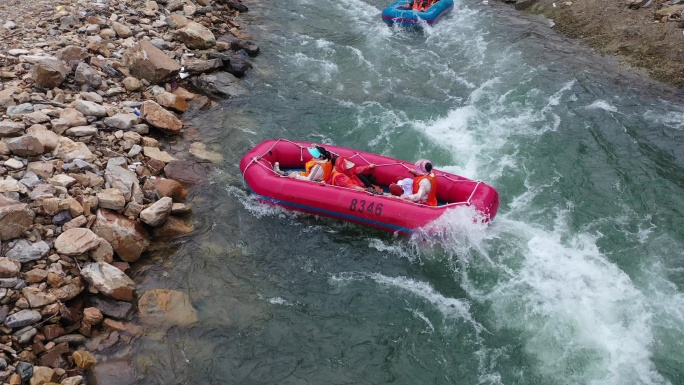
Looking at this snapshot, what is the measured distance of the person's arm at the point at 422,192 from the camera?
8970 millimetres

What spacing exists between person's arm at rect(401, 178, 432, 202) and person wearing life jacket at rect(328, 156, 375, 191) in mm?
894

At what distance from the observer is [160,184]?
931 cm

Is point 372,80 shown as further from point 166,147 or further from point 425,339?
point 425,339

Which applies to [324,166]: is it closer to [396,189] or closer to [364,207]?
[364,207]

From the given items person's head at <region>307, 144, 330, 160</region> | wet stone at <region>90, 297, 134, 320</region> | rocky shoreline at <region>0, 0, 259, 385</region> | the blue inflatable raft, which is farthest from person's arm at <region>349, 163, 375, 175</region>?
the blue inflatable raft

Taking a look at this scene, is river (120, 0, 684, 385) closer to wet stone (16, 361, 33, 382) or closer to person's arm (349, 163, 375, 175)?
person's arm (349, 163, 375, 175)

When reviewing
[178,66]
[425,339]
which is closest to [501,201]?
[425,339]

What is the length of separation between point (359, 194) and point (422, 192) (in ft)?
3.46

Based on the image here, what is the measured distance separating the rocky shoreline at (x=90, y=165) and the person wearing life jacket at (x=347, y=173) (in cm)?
260

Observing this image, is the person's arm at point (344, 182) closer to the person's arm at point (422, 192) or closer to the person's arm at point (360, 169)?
the person's arm at point (360, 169)

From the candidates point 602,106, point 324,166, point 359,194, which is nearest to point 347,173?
point 324,166

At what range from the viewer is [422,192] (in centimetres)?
897

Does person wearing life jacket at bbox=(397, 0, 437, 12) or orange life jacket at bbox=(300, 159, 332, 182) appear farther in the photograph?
person wearing life jacket at bbox=(397, 0, 437, 12)

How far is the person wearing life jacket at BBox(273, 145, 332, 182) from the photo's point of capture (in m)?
9.52
